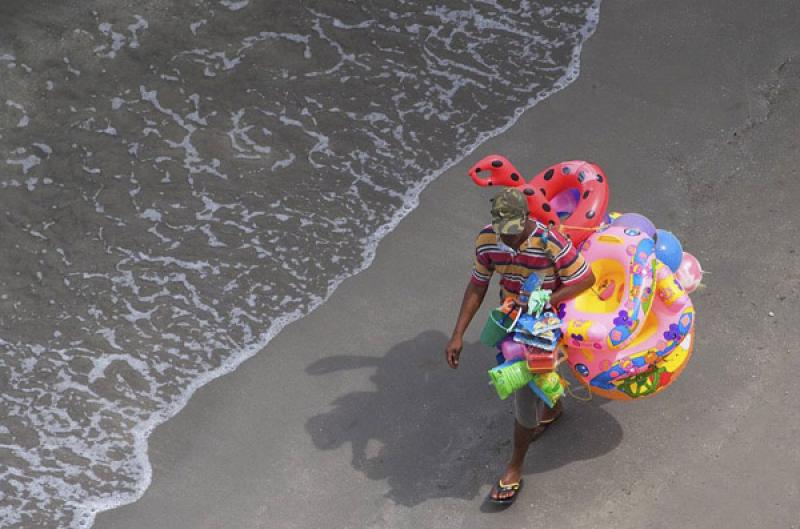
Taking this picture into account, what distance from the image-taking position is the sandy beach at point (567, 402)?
5711 millimetres

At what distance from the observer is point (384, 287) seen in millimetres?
7133

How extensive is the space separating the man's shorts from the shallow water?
2.09m

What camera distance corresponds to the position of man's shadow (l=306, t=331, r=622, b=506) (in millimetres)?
5922

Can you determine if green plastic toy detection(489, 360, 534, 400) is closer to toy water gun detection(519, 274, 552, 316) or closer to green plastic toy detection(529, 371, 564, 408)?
green plastic toy detection(529, 371, 564, 408)

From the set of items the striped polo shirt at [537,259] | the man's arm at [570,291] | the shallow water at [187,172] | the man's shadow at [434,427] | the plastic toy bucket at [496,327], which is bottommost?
the man's shadow at [434,427]

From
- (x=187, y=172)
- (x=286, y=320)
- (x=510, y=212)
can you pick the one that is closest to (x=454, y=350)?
(x=510, y=212)

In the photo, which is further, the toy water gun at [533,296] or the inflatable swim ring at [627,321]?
the inflatable swim ring at [627,321]

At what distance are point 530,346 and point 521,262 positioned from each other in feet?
1.28

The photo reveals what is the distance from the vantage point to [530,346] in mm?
5117

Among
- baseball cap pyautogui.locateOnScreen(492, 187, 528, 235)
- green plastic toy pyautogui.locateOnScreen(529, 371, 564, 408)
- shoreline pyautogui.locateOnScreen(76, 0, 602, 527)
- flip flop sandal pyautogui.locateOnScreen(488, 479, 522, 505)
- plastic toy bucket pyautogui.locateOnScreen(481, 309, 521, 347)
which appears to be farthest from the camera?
shoreline pyautogui.locateOnScreen(76, 0, 602, 527)

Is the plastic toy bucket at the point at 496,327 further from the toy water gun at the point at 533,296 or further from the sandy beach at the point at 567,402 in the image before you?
the sandy beach at the point at 567,402

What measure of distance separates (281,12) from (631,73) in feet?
9.89

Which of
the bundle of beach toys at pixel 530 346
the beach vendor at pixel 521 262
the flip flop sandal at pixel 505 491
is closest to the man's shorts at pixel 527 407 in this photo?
the beach vendor at pixel 521 262

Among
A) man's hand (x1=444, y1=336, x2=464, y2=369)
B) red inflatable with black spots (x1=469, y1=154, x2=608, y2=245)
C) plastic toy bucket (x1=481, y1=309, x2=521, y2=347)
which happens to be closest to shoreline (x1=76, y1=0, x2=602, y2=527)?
red inflatable with black spots (x1=469, y1=154, x2=608, y2=245)
